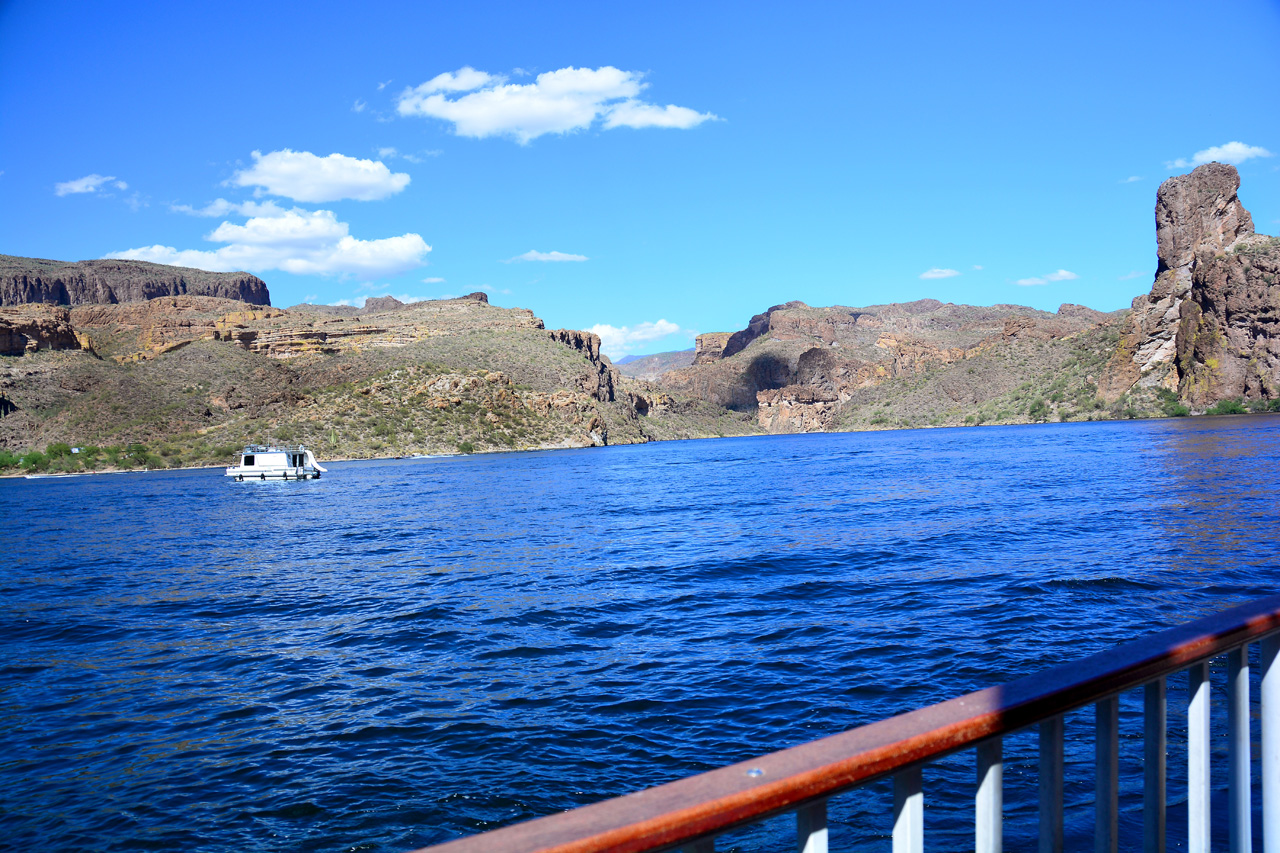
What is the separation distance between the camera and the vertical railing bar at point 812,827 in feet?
5.54

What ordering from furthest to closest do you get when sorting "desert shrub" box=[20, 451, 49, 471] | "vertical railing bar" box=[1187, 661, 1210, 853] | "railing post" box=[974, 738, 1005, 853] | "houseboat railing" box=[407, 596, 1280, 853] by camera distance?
"desert shrub" box=[20, 451, 49, 471], "vertical railing bar" box=[1187, 661, 1210, 853], "railing post" box=[974, 738, 1005, 853], "houseboat railing" box=[407, 596, 1280, 853]

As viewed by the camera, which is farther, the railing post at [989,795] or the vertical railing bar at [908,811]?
the railing post at [989,795]

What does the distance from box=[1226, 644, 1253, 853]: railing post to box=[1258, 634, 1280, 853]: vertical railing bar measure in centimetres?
5

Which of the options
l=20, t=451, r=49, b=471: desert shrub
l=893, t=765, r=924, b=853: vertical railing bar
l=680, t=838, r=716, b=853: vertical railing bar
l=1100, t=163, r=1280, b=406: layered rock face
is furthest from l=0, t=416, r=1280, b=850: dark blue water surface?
l=1100, t=163, r=1280, b=406: layered rock face

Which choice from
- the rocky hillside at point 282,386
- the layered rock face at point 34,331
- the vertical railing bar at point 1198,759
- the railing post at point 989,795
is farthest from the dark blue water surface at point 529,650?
the layered rock face at point 34,331

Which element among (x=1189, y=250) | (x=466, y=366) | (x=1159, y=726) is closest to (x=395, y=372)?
(x=466, y=366)

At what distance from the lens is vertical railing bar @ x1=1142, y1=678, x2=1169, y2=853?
2.16m

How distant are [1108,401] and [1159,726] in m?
150

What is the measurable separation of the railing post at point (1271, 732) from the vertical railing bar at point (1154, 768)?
0.40m

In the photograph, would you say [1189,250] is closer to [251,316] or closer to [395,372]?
[395,372]

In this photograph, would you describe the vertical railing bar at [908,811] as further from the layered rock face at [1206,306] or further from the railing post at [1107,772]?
the layered rock face at [1206,306]

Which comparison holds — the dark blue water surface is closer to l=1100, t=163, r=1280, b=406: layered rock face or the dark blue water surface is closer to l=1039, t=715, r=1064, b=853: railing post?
l=1039, t=715, r=1064, b=853: railing post

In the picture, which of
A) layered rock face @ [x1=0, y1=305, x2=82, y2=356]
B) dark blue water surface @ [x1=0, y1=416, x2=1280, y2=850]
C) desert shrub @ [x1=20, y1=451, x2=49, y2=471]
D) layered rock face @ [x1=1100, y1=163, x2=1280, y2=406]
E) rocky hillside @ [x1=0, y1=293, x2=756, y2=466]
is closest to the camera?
dark blue water surface @ [x1=0, y1=416, x2=1280, y2=850]

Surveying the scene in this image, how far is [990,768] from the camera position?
6.38ft
